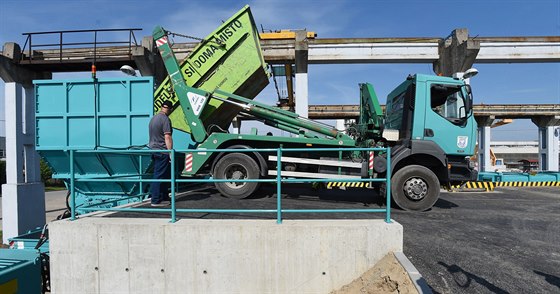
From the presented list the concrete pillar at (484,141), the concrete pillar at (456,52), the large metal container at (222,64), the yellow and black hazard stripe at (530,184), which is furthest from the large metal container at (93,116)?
the concrete pillar at (484,141)

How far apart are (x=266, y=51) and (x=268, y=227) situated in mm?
8755

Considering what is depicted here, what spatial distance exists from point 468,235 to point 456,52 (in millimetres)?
8865

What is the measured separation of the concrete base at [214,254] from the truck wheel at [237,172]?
250 cm

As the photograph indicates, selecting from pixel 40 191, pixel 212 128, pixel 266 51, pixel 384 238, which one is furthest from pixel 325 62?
pixel 40 191

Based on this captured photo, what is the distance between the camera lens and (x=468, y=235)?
487cm

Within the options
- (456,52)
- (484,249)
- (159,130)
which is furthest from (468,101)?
(456,52)

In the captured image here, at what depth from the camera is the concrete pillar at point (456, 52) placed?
37.3 feet

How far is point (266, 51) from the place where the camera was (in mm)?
11648

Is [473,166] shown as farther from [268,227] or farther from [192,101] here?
[192,101]

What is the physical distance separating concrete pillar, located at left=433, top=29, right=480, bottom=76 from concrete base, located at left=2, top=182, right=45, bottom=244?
14680mm

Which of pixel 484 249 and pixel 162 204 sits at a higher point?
pixel 162 204

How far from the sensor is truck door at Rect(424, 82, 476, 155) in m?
6.49

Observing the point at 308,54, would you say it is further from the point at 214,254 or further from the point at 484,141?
the point at 484,141

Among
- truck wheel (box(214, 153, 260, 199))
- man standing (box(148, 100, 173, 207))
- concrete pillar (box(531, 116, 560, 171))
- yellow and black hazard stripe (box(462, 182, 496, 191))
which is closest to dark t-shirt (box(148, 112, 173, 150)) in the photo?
man standing (box(148, 100, 173, 207))
